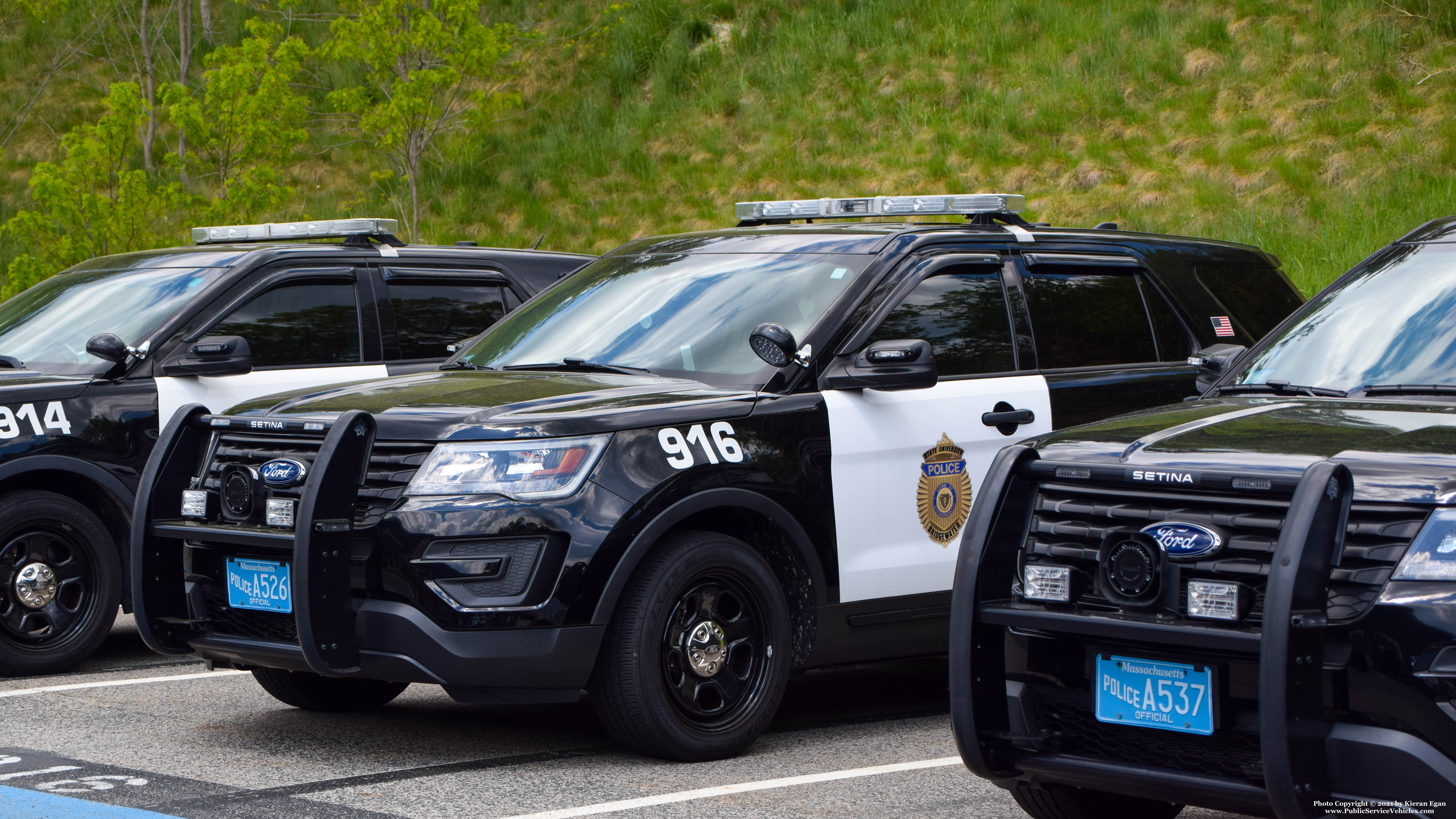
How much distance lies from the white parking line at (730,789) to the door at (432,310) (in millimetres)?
3918

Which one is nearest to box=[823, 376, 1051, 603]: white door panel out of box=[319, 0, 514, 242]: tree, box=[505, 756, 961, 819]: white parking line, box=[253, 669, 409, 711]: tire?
box=[505, 756, 961, 819]: white parking line

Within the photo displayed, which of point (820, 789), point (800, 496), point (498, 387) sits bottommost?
point (820, 789)

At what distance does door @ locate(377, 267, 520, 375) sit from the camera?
348 inches

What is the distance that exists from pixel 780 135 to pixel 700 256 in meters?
16.9

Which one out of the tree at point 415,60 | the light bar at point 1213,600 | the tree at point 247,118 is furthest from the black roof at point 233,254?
the tree at point 415,60

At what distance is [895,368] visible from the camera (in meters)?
5.82

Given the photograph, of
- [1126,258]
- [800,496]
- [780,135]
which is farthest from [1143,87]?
[800,496]

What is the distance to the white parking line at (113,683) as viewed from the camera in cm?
701

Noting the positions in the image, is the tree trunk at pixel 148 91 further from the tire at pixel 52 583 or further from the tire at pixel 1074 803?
the tire at pixel 1074 803

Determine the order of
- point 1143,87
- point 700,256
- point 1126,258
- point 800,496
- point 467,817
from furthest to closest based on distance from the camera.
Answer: point 1143,87 → point 1126,258 → point 700,256 → point 800,496 → point 467,817

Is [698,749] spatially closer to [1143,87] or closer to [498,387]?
[498,387]

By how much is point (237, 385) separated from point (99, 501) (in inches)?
33.9

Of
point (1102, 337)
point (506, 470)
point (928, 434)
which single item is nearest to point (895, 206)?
point (1102, 337)

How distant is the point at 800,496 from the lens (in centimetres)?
586
